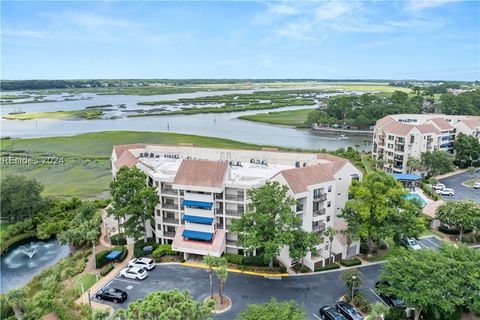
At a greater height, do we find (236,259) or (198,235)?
(198,235)

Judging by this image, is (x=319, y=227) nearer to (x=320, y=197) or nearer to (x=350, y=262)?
A: (x=320, y=197)

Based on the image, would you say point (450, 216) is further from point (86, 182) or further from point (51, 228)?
point (86, 182)

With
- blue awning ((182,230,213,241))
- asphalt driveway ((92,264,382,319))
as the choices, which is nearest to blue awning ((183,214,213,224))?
blue awning ((182,230,213,241))

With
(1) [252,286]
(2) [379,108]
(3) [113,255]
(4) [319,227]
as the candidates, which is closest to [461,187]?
(4) [319,227]

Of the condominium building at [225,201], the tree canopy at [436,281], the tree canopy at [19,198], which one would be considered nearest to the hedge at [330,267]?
the condominium building at [225,201]

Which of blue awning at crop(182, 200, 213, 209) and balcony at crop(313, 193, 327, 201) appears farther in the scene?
blue awning at crop(182, 200, 213, 209)

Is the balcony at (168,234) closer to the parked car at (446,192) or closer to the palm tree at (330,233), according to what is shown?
the palm tree at (330,233)

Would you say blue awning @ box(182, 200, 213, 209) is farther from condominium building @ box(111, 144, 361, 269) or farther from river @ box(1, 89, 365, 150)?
river @ box(1, 89, 365, 150)
